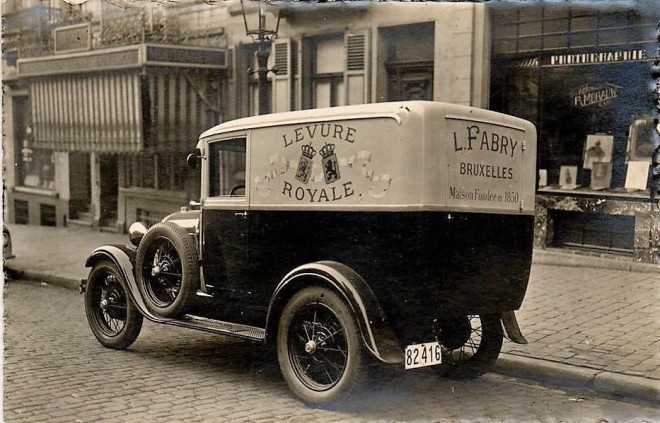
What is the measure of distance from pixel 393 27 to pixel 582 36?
5.07 feet

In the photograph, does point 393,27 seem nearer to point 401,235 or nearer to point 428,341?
point 401,235

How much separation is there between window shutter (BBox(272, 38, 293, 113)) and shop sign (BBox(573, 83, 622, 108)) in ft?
8.37

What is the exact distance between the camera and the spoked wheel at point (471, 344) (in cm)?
507

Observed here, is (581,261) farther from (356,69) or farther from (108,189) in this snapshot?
(108,189)

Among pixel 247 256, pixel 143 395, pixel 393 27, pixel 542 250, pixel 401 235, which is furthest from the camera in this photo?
pixel 542 250

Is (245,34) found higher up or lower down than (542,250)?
higher up

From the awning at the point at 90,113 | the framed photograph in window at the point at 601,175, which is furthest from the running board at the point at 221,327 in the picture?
the framed photograph in window at the point at 601,175

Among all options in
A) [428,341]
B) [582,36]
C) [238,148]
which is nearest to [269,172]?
[238,148]

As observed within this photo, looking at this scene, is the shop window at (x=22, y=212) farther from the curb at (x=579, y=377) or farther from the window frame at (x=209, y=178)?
the curb at (x=579, y=377)

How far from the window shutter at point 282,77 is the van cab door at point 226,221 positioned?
0.73 metres

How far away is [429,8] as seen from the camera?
16.5ft

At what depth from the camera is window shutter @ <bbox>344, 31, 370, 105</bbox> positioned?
579cm

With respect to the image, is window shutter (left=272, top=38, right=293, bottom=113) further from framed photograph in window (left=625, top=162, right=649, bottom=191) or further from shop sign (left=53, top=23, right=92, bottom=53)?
framed photograph in window (left=625, top=162, right=649, bottom=191)

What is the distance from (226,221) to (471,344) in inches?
79.0
